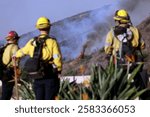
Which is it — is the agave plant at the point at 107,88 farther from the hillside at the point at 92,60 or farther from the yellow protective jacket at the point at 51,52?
the hillside at the point at 92,60

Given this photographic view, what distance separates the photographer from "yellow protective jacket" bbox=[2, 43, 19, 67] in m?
14.1

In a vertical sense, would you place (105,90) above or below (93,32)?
below

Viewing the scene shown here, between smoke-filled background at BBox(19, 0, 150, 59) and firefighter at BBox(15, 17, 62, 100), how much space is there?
70.1 ft

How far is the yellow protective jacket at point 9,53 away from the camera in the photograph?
46.2 ft

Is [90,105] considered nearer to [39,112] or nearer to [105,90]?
[39,112]

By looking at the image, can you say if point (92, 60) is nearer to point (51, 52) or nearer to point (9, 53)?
point (9, 53)

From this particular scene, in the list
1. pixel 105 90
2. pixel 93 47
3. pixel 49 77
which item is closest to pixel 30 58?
pixel 49 77

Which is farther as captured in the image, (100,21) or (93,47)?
(100,21)

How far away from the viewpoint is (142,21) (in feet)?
113

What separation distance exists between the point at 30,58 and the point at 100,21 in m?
26.3

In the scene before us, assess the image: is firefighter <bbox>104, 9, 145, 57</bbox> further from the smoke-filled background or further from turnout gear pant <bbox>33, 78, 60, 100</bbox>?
the smoke-filled background

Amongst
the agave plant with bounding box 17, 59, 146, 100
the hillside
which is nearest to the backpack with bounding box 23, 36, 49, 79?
the agave plant with bounding box 17, 59, 146, 100

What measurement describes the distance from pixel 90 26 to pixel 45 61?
89.8 feet

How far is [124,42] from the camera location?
532 inches
